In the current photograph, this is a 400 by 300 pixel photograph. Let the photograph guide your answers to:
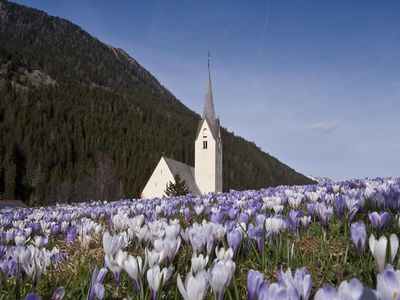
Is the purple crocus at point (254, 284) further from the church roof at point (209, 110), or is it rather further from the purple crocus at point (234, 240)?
the church roof at point (209, 110)

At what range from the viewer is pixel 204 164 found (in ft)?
274

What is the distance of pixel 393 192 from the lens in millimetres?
3635

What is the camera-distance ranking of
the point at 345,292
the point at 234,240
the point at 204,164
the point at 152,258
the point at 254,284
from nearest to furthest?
the point at 345,292
the point at 254,284
the point at 152,258
the point at 234,240
the point at 204,164

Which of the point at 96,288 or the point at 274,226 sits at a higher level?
the point at 274,226

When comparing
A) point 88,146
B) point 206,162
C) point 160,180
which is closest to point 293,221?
point 206,162

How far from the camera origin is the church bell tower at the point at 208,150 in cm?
7962

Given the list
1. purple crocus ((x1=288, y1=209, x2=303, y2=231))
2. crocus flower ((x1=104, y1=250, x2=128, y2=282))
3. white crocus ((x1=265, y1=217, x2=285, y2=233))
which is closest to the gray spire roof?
purple crocus ((x1=288, y1=209, x2=303, y2=231))

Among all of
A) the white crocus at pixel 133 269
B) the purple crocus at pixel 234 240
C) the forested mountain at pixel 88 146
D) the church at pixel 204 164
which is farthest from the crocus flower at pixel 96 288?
the forested mountain at pixel 88 146

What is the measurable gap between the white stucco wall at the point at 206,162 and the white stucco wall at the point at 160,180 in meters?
5.87

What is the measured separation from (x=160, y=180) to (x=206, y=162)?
9942mm

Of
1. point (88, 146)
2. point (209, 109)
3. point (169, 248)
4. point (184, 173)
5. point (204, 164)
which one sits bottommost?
point (169, 248)

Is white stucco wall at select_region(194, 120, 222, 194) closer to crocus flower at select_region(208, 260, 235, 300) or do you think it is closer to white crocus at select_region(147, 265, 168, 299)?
white crocus at select_region(147, 265, 168, 299)

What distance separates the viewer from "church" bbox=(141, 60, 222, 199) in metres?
79.9

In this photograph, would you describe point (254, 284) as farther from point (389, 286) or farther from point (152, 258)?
point (152, 258)
